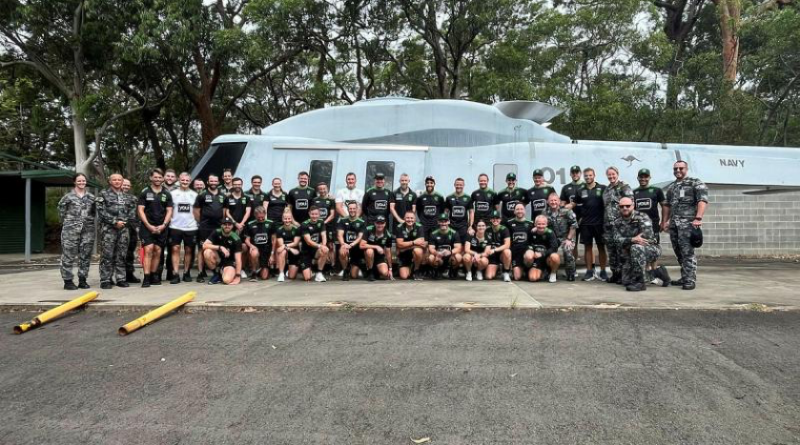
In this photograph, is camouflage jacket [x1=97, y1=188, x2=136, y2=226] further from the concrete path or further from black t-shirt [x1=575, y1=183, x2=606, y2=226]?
black t-shirt [x1=575, y1=183, x2=606, y2=226]

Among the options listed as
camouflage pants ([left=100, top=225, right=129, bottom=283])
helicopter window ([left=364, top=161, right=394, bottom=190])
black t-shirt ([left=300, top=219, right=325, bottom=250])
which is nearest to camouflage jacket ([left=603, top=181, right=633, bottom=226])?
helicopter window ([left=364, top=161, right=394, bottom=190])

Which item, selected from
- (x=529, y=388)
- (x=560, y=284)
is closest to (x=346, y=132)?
(x=560, y=284)

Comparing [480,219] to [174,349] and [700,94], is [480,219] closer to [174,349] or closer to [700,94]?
[174,349]

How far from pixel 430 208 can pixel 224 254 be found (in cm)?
335

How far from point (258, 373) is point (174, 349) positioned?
1.08m

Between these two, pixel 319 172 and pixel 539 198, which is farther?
pixel 319 172

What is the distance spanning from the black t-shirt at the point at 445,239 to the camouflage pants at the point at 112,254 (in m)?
4.79

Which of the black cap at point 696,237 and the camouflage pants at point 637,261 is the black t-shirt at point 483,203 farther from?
the black cap at point 696,237

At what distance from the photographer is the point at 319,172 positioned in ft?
27.8

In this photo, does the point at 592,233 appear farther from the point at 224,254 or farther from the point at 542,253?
the point at 224,254

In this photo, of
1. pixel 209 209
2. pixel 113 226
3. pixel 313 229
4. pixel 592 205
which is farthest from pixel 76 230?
pixel 592 205

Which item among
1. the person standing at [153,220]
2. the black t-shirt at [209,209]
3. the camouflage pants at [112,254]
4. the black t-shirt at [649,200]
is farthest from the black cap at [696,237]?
the camouflage pants at [112,254]

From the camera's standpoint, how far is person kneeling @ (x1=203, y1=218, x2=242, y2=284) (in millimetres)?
7305

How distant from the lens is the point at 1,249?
1666 cm
